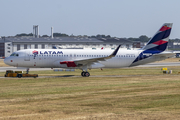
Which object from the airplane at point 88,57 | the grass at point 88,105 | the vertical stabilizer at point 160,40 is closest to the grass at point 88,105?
the grass at point 88,105

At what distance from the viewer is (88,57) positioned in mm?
48312

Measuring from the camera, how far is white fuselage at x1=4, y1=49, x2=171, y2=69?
151ft

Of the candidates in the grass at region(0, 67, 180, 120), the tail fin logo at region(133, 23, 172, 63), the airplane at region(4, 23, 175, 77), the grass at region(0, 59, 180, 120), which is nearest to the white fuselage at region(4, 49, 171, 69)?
the airplane at region(4, 23, 175, 77)

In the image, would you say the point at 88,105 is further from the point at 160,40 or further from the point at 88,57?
the point at 160,40

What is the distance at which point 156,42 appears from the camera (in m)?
52.0

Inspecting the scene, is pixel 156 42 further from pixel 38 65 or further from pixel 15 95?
pixel 15 95

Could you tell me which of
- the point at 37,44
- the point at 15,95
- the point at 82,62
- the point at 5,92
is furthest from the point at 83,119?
the point at 37,44

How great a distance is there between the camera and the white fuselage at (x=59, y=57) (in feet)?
151

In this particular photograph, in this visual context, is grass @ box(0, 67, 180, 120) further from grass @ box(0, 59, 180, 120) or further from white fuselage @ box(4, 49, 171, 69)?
white fuselage @ box(4, 49, 171, 69)

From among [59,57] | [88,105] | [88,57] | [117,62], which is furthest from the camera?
[117,62]

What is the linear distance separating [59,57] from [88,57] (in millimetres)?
4900

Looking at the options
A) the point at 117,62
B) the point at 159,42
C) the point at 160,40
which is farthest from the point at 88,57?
the point at 160,40

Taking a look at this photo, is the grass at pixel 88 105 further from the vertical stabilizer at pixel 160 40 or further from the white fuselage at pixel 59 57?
the vertical stabilizer at pixel 160 40

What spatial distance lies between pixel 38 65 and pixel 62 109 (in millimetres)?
27453
